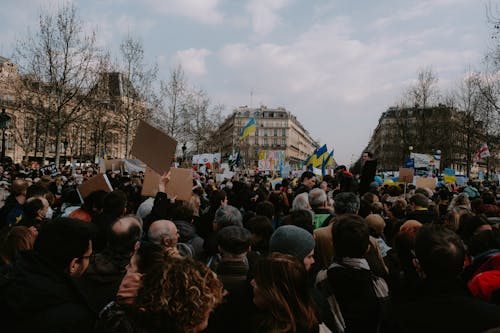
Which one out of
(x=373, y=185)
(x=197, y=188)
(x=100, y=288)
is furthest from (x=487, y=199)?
(x=100, y=288)

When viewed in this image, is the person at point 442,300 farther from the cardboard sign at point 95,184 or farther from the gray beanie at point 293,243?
the cardboard sign at point 95,184

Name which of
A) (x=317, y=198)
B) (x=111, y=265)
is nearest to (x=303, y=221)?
(x=317, y=198)

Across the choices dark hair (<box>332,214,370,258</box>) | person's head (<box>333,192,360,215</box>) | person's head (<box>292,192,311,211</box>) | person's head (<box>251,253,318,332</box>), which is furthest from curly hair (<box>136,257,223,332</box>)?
person's head (<box>292,192,311,211</box>)

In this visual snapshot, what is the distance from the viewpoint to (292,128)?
142 metres

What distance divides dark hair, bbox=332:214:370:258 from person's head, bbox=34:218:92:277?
1.83 metres

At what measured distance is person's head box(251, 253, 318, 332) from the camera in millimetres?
2127

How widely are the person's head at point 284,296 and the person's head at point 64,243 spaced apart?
108 centimetres

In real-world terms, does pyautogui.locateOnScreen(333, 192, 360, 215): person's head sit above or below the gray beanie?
above

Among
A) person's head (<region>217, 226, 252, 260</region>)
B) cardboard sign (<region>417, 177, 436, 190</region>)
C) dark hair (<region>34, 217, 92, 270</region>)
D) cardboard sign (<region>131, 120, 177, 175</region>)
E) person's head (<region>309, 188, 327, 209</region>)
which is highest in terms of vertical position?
cardboard sign (<region>131, 120, 177, 175</region>)

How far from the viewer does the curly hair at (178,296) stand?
1787 millimetres

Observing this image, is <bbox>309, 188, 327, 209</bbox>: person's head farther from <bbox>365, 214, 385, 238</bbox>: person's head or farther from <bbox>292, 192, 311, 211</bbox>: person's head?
<bbox>365, 214, 385, 238</bbox>: person's head

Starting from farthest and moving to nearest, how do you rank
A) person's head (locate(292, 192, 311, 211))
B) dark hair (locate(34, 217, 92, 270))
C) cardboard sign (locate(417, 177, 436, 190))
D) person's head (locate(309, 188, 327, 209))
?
cardboard sign (locate(417, 177, 436, 190)), person's head (locate(292, 192, 311, 211)), person's head (locate(309, 188, 327, 209)), dark hair (locate(34, 217, 92, 270))

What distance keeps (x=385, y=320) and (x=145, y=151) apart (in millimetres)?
4080

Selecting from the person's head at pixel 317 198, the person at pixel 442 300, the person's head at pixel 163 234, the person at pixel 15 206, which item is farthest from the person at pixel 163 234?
the person at pixel 15 206
